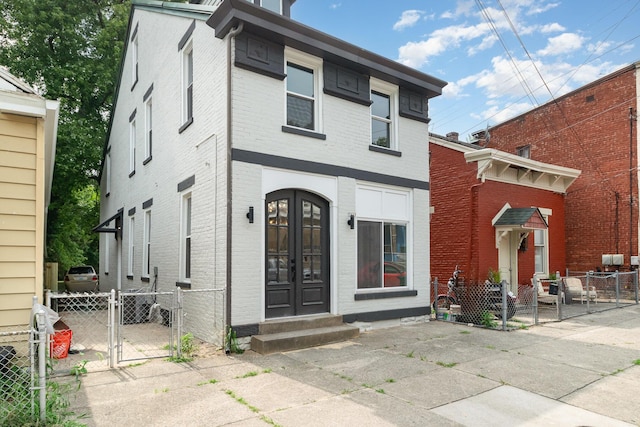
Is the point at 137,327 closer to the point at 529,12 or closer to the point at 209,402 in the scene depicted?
the point at 209,402

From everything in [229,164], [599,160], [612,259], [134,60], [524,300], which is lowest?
[524,300]

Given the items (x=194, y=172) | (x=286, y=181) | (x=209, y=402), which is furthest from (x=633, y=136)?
(x=209, y=402)

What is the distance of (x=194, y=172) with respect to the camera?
9164 millimetres

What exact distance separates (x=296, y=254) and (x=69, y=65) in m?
17.4

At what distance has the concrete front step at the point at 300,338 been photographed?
24.3 ft

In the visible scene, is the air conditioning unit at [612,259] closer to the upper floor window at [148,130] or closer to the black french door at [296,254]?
the black french door at [296,254]

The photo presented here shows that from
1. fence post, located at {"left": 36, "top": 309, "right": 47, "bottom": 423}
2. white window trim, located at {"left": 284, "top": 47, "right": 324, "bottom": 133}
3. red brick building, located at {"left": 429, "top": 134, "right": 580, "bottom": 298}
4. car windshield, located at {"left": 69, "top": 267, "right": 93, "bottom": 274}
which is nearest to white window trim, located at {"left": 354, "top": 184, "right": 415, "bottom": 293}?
white window trim, located at {"left": 284, "top": 47, "right": 324, "bottom": 133}

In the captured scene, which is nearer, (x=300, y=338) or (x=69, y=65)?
(x=300, y=338)

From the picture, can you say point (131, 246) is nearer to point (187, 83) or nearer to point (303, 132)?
point (187, 83)

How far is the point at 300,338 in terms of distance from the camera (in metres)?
7.75

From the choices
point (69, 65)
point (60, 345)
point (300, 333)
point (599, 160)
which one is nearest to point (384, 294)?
point (300, 333)

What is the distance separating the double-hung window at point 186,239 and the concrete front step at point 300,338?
9.75 ft

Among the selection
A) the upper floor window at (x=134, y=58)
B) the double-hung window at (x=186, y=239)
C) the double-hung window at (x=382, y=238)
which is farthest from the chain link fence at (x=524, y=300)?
the upper floor window at (x=134, y=58)

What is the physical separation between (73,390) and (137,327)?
4836mm
